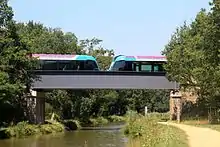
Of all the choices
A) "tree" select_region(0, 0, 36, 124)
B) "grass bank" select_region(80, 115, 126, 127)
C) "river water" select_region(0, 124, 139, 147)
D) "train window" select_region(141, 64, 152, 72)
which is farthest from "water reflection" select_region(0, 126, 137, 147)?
"grass bank" select_region(80, 115, 126, 127)

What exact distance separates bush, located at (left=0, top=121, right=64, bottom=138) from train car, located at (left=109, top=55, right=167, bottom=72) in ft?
34.8

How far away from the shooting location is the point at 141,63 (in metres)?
53.5

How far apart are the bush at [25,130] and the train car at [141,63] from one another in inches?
417

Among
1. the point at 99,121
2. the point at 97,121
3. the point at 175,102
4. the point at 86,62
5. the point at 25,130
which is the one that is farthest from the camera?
the point at 99,121

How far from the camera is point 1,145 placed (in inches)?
1353

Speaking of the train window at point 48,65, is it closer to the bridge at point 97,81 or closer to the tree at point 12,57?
the bridge at point 97,81

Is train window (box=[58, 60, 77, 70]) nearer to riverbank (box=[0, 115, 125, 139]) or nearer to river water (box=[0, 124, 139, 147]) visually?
riverbank (box=[0, 115, 125, 139])

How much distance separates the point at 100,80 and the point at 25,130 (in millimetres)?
12098

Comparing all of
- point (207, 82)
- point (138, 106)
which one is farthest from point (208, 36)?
point (138, 106)

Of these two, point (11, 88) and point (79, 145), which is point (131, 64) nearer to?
point (11, 88)

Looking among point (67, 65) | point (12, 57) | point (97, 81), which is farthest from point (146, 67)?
point (12, 57)

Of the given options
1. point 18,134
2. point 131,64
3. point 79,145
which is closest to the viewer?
point 79,145

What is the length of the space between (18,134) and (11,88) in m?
4.75

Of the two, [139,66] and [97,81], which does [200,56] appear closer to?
[139,66]
